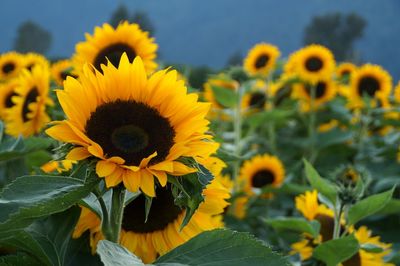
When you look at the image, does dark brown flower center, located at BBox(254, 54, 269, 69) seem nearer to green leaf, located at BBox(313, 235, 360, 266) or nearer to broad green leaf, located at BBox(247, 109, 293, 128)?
broad green leaf, located at BBox(247, 109, 293, 128)

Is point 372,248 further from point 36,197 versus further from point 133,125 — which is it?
point 36,197

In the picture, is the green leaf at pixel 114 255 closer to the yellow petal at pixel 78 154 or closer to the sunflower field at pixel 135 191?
the sunflower field at pixel 135 191

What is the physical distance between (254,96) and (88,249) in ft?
11.2

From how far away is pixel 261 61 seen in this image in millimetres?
4348

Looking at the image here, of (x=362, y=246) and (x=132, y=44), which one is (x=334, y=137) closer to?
(x=132, y=44)

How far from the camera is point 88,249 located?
1239 millimetres

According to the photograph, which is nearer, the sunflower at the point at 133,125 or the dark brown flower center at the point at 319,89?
the sunflower at the point at 133,125

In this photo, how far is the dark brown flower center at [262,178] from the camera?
3.38 m

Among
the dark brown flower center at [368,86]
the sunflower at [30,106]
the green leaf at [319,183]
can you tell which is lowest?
the green leaf at [319,183]

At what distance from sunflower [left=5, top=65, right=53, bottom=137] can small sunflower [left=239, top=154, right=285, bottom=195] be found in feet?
4.20

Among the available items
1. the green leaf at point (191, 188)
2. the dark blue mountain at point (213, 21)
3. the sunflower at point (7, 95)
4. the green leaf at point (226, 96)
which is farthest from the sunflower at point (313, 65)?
the dark blue mountain at point (213, 21)

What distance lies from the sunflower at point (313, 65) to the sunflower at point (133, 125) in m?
3.08

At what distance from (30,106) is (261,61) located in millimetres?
2307

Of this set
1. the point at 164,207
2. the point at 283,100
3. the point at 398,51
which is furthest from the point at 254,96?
the point at 398,51
